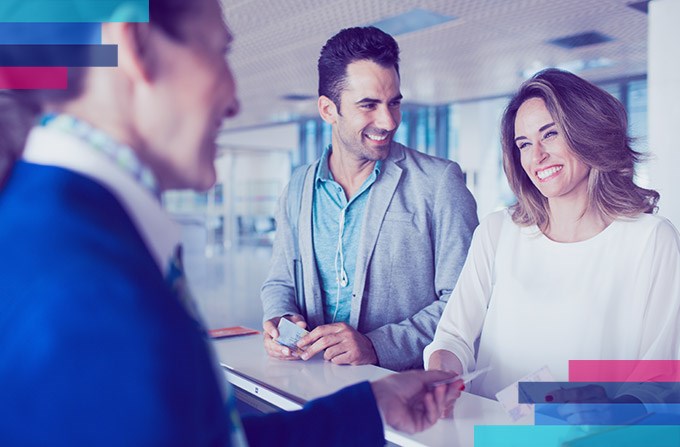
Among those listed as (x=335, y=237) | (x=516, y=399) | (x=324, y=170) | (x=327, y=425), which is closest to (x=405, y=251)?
(x=335, y=237)

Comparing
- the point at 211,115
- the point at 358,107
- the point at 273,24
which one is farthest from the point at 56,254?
the point at 273,24

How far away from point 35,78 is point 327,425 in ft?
2.18

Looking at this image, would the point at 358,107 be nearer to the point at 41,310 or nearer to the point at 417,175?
the point at 417,175

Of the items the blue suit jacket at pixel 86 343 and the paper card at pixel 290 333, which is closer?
the blue suit jacket at pixel 86 343

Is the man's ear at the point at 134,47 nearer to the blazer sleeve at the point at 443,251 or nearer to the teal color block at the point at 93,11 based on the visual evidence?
the teal color block at the point at 93,11

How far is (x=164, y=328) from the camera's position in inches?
20.2

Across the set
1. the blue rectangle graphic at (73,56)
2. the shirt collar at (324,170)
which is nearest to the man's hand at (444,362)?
the shirt collar at (324,170)

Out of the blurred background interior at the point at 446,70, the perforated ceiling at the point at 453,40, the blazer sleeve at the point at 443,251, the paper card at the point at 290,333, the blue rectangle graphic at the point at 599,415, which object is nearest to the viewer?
the blue rectangle graphic at the point at 599,415

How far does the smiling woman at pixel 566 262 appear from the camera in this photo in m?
1.69

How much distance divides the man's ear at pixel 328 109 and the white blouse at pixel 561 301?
79 cm

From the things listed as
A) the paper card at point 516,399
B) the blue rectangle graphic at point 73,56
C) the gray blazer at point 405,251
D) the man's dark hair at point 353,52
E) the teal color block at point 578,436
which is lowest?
the teal color block at point 578,436

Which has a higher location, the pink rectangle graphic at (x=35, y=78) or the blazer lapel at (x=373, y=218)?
the pink rectangle graphic at (x=35, y=78)

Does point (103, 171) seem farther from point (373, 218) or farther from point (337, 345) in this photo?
point (373, 218)

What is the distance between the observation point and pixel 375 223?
2.26 metres
